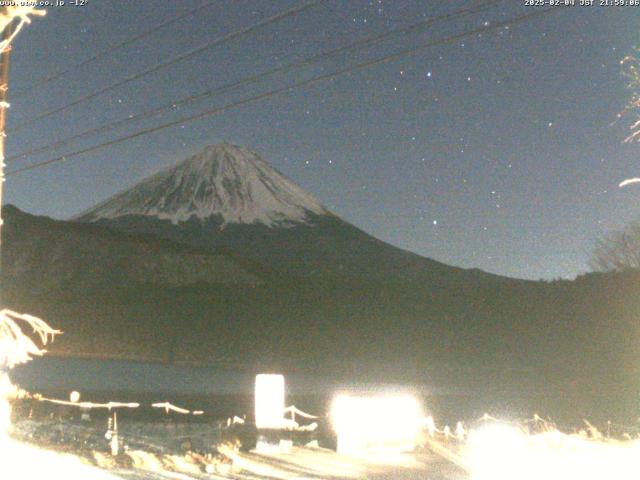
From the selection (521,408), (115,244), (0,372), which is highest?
(115,244)

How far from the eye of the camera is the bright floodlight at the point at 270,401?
53.1 ft

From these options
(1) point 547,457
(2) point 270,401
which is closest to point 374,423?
(2) point 270,401

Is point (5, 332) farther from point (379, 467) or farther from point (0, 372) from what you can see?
point (379, 467)

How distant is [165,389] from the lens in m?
50.2

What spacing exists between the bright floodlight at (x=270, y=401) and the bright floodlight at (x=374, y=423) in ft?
4.56

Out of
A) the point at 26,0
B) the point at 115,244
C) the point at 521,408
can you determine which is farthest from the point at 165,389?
the point at 115,244

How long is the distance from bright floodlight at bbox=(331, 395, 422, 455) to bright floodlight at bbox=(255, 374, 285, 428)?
1.39 m

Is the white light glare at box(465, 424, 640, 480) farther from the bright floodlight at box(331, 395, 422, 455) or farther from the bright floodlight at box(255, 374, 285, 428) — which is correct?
the bright floodlight at box(255, 374, 285, 428)

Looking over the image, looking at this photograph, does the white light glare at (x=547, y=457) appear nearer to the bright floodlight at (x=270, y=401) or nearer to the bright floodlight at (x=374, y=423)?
the bright floodlight at (x=374, y=423)

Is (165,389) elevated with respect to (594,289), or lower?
lower

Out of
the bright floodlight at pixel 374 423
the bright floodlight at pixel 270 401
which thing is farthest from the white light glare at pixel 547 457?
the bright floodlight at pixel 270 401

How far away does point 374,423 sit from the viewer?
15789 millimetres

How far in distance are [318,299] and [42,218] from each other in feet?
207

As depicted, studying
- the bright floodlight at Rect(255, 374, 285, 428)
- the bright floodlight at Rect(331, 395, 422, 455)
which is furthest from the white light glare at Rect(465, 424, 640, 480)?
the bright floodlight at Rect(255, 374, 285, 428)
